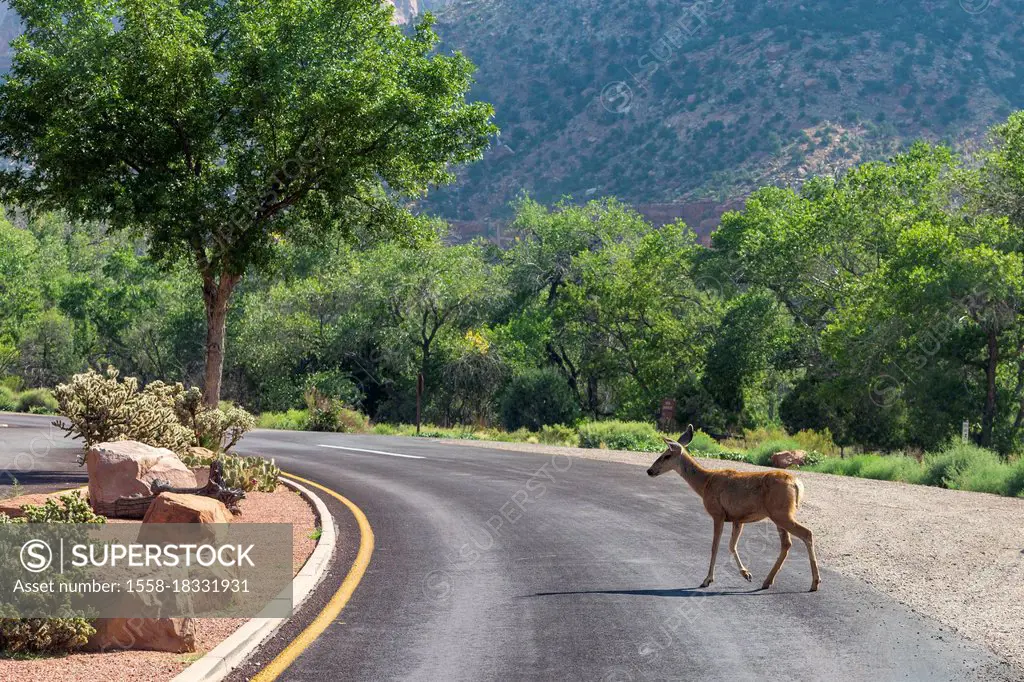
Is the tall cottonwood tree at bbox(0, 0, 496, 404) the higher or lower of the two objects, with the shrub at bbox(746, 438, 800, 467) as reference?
higher

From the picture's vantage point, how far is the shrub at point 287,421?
41850mm

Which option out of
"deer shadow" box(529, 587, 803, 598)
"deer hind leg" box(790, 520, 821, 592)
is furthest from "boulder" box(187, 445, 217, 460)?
"deer hind leg" box(790, 520, 821, 592)

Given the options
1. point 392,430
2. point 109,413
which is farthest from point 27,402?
point 109,413

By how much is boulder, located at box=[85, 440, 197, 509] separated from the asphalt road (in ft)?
8.18

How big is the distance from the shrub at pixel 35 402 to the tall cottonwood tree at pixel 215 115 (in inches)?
1267

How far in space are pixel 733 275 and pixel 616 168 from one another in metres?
63.1

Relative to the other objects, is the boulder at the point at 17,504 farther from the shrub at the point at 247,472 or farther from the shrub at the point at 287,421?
the shrub at the point at 287,421

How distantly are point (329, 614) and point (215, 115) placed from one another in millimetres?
13489

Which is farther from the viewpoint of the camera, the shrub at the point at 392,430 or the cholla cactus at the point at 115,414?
the shrub at the point at 392,430

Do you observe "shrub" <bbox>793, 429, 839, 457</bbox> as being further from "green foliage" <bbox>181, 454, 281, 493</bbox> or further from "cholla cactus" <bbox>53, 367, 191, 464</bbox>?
"cholla cactus" <bbox>53, 367, 191, 464</bbox>

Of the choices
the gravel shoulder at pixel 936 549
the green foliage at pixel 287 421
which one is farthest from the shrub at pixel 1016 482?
the green foliage at pixel 287 421

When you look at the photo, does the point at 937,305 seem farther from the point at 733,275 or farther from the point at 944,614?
the point at 944,614

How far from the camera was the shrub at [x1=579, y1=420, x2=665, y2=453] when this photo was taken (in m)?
32.2

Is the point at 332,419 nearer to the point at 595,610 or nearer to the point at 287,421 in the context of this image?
the point at 287,421
